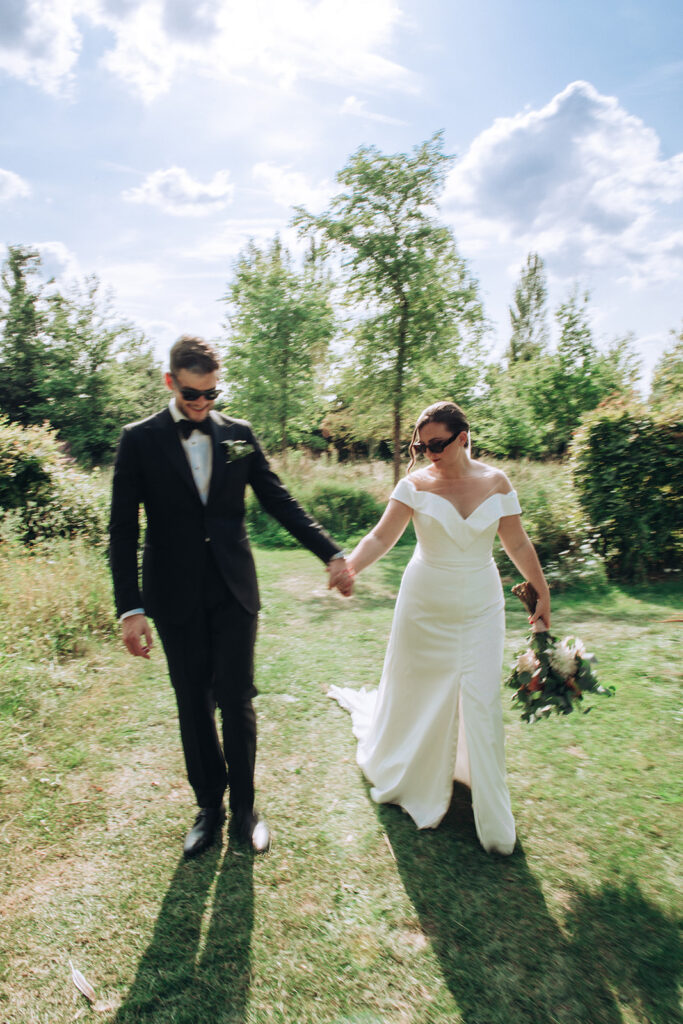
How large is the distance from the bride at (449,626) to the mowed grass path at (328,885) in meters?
0.28

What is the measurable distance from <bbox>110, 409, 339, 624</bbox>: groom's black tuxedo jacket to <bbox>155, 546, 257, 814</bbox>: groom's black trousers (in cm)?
7

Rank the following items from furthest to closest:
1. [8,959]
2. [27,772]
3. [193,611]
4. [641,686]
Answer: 1. [641,686]
2. [27,772]
3. [193,611]
4. [8,959]

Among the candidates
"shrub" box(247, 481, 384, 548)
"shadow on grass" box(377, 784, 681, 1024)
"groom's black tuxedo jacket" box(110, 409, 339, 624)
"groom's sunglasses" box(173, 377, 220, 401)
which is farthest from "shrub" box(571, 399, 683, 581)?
"groom's sunglasses" box(173, 377, 220, 401)

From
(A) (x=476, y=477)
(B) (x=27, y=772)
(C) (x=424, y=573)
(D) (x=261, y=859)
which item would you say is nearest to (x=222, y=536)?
(C) (x=424, y=573)

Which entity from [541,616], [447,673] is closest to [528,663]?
[541,616]

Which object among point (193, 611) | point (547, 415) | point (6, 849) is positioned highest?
point (547, 415)

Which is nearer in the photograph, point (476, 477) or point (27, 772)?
point (476, 477)

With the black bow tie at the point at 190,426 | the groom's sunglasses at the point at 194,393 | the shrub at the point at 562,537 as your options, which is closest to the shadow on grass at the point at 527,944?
the black bow tie at the point at 190,426

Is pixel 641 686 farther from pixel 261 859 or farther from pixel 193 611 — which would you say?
pixel 193 611

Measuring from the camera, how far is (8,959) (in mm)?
2518

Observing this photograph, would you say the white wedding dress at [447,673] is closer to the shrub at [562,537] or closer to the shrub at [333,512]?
the shrub at [562,537]

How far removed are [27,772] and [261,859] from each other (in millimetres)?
1921

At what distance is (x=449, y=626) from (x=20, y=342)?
30043mm

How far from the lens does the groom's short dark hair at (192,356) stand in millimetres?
2770
